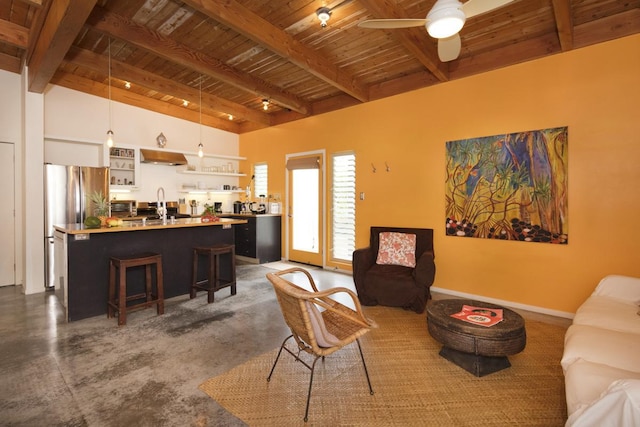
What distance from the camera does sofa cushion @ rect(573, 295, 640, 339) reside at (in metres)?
2.07

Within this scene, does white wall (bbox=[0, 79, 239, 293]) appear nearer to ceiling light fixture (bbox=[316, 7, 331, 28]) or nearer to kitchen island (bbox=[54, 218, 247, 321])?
kitchen island (bbox=[54, 218, 247, 321])

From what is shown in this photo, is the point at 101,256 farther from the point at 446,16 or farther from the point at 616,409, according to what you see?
the point at 616,409

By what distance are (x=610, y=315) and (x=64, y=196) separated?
21.1ft

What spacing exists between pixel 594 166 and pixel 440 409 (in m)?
2.96

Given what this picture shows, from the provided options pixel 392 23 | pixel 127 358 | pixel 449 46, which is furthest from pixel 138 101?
pixel 449 46

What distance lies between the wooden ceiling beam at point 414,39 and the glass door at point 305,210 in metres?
2.47

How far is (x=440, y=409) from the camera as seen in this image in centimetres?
192

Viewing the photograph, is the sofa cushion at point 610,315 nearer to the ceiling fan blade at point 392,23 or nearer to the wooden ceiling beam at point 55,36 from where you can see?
the ceiling fan blade at point 392,23

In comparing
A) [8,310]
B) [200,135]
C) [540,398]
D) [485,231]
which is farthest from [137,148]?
[540,398]

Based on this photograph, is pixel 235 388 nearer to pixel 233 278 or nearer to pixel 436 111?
pixel 233 278

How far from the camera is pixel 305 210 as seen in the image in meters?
6.10

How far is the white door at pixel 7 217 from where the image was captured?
4555mm

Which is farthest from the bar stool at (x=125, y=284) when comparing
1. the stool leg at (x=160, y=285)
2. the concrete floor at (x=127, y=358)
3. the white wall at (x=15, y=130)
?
the white wall at (x=15, y=130)

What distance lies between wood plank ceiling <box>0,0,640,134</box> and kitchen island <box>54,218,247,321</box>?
2.04 metres
